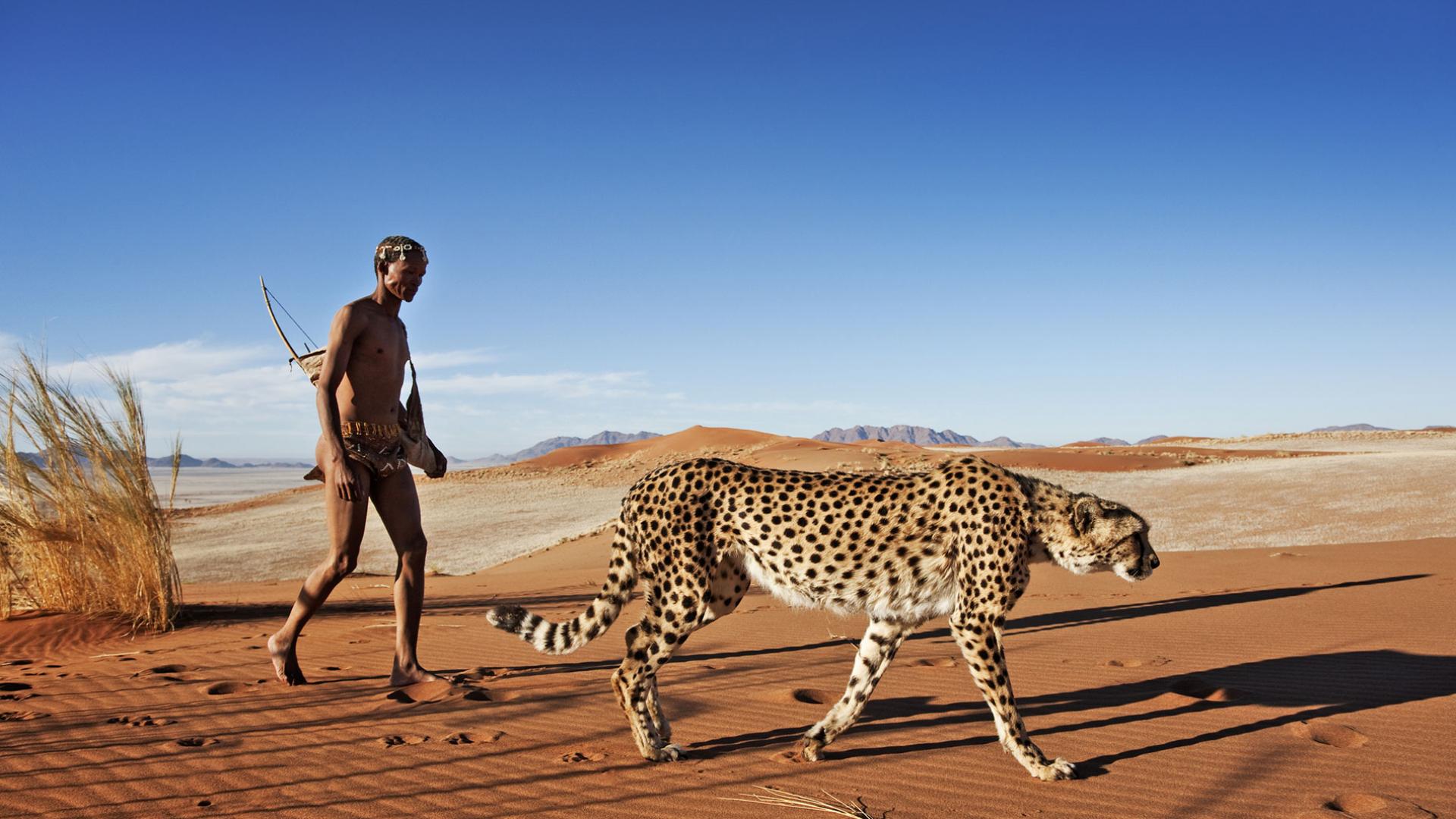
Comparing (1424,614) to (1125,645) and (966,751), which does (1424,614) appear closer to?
(1125,645)

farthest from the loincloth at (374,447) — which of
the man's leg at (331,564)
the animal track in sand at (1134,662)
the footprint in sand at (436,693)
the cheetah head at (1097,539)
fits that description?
the animal track in sand at (1134,662)

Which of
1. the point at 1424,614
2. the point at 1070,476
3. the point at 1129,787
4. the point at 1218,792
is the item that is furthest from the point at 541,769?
the point at 1070,476

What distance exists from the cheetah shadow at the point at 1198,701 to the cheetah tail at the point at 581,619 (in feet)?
2.48

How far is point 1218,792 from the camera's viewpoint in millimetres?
3895

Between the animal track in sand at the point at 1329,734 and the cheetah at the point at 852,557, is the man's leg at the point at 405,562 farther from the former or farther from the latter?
the animal track in sand at the point at 1329,734

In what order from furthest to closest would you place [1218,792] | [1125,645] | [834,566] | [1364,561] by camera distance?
[1364,561] < [1125,645] < [834,566] < [1218,792]

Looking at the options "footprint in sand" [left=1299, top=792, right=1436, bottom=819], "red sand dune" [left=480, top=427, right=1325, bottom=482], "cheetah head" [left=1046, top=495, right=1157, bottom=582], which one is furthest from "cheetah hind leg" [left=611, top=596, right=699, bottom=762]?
"red sand dune" [left=480, top=427, right=1325, bottom=482]

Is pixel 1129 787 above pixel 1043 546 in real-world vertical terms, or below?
below

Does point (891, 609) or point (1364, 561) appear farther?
point (1364, 561)

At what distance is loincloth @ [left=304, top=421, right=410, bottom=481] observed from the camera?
5516mm

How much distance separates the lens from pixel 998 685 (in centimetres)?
419

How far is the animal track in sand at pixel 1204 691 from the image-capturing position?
5.45 m

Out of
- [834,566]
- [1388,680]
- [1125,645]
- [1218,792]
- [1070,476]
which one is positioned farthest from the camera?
[1070,476]

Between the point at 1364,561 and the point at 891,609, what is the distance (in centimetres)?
952
